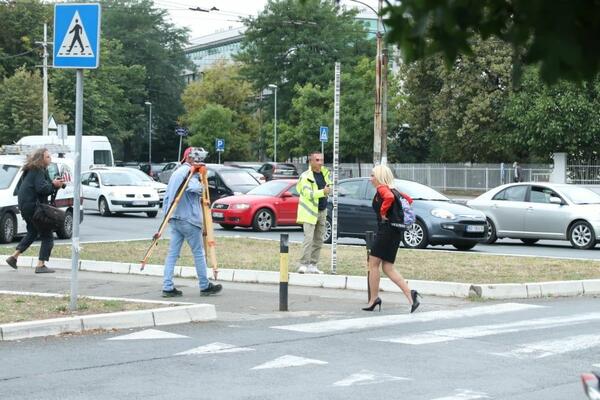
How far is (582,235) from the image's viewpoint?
70.3ft

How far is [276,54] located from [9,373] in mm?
64920

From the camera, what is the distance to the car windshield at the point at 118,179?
107 feet

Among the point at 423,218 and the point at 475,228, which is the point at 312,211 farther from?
the point at 475,228

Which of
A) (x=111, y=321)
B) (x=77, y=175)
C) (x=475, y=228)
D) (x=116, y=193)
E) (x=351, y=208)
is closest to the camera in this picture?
(x=111, y=321)

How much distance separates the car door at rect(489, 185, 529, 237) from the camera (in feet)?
72.2

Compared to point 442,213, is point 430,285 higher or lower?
lower

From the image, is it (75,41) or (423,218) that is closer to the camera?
(75,41)

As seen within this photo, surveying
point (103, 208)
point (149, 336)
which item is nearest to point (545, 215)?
point (149, 336)

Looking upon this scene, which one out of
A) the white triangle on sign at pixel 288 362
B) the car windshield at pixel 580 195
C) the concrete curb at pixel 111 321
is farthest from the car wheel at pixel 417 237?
the white triangle on sign at pixel 288 362

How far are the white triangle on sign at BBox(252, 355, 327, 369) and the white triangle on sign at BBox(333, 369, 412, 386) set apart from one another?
1.75 feet

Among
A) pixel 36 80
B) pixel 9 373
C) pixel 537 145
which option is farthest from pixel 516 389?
pixel 36 80

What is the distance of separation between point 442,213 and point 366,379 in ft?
41.3

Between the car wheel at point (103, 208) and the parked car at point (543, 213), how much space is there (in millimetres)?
13740

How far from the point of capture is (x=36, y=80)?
56312mm
